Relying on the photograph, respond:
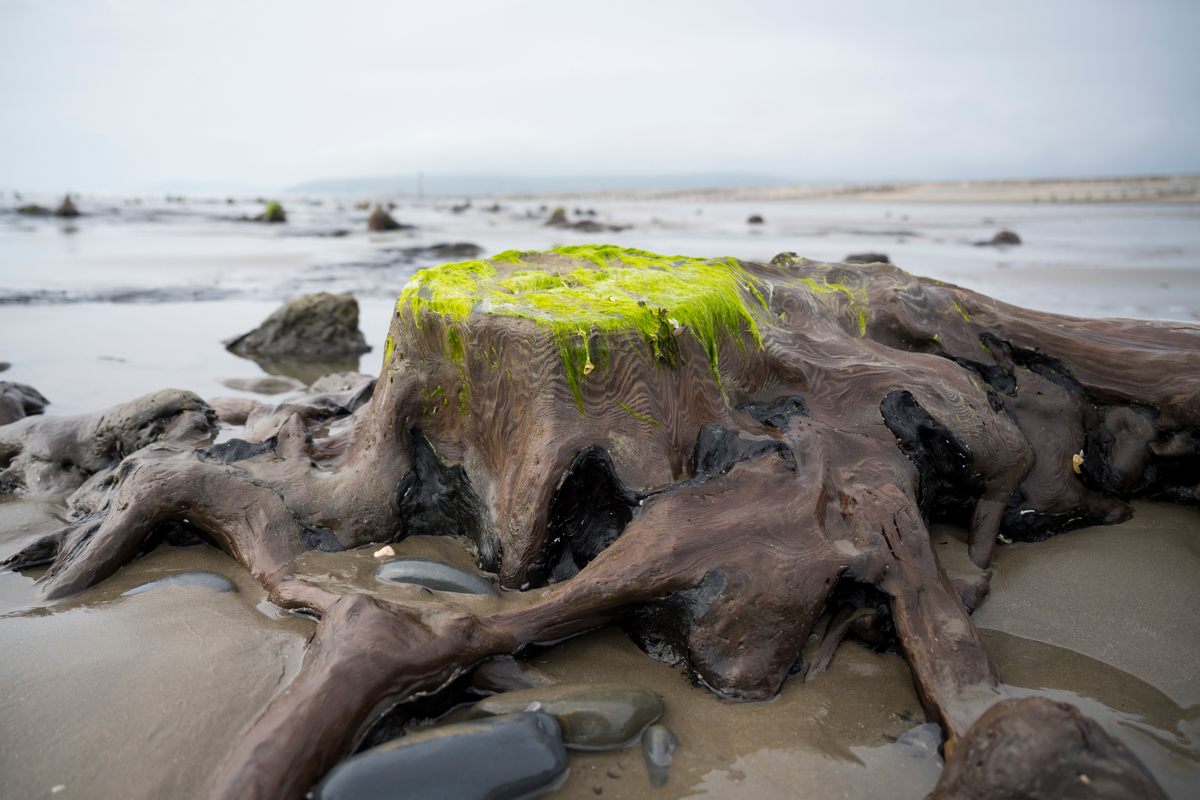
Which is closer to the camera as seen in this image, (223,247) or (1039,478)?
(1039,478)

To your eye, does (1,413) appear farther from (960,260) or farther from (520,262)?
(960,260)

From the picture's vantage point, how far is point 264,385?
6949mm

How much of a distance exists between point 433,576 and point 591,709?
1048 millimetres

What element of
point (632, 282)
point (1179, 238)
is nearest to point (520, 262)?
point (632, 282)

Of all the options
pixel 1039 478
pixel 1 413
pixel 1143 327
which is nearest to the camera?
pixel 1039 478

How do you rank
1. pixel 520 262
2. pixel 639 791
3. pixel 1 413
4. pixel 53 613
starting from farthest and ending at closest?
pixel 1 413 < pixel 520 262 < pixel 53 613 < pixel 639 791

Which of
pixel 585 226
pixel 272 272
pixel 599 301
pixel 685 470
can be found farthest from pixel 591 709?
pixel 585 226

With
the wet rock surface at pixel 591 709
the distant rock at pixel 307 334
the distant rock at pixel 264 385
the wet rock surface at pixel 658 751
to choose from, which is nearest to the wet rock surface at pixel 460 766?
the wet rock surface at pixel 591 709

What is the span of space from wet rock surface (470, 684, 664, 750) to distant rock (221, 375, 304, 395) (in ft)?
17.1

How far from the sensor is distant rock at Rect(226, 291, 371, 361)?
833cm

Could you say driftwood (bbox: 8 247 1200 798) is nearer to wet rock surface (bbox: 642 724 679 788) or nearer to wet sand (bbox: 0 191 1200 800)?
wet sand (bbox: 0 191 1200 800)

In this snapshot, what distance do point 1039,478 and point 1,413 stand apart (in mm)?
6507

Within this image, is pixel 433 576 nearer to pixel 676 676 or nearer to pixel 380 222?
pixel 676 676

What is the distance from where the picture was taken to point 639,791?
2207mm
